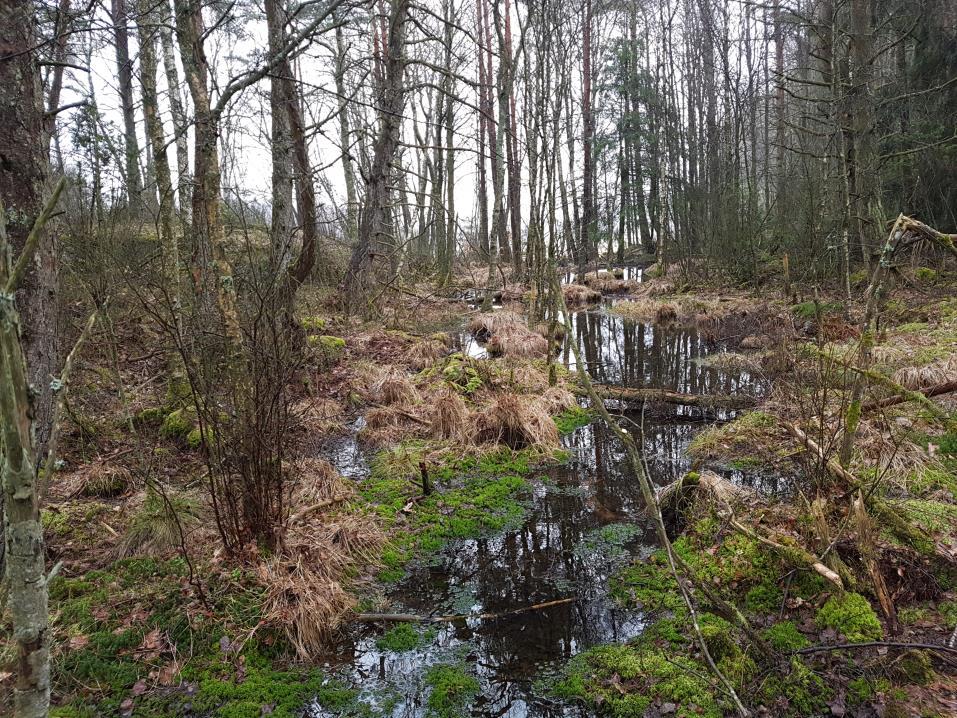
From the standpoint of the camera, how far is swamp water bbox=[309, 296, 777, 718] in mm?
2832

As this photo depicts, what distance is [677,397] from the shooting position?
22.8 feet

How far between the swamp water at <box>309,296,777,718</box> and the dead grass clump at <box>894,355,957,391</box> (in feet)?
6.05

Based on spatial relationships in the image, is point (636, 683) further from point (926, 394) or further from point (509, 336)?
point (509, 336)

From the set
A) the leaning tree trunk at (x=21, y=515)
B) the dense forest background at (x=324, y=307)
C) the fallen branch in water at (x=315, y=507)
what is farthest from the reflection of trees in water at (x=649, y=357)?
the leaning tree trunk at (x=21, y=515)

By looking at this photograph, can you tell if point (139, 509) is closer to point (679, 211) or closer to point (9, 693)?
point (9, 693)

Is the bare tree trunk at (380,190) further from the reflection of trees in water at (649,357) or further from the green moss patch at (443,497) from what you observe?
the green moss patch at (443,497)

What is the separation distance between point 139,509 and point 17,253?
7.00 feet

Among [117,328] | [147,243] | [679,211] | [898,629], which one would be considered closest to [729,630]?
[898,629]

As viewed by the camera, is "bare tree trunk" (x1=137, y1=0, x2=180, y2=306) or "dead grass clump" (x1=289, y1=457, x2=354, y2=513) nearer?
"dead grass clump" (x1=289, y1=457, x2=354, y2=513)

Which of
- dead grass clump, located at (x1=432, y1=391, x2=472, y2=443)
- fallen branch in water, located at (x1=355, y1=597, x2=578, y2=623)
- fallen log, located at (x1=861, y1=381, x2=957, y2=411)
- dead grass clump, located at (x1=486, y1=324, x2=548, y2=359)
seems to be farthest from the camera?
dead grass clump, located at (x1=486, y1=324, x2=548, y2=359)

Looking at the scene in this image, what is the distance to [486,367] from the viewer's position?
7.74 meters

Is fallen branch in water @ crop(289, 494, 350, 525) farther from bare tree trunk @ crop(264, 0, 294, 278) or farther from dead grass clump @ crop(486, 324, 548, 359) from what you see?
dead grass clump @ crop(486, 324, 548, 359)

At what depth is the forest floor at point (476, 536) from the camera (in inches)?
105

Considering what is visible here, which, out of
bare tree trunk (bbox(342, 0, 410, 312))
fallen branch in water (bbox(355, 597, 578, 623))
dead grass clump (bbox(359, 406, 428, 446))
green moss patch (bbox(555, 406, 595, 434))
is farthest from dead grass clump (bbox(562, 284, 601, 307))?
fallen branch in water (bbox(355, 597, 578, 623))
